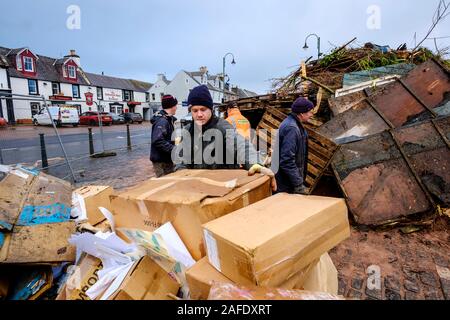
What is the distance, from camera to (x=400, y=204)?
11.1 feet

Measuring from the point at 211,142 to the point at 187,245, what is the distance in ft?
4.05

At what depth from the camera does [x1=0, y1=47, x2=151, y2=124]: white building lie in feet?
80.1

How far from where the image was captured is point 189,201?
4.63 ft

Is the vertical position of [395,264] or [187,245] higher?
[187,245]

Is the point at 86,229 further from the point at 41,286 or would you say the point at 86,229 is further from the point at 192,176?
the point at 192,176

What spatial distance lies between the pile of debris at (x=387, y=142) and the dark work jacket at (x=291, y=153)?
105 centimetres

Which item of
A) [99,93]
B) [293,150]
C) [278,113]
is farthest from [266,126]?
[99,93]

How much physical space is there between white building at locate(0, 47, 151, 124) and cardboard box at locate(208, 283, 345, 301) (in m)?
19.3

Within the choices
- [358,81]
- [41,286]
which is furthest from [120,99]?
[41,286]

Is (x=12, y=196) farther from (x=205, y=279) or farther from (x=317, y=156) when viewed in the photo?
(x=317, y=156)

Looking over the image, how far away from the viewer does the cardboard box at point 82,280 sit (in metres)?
1.43

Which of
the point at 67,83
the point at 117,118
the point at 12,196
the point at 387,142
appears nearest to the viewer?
the point at 12,196

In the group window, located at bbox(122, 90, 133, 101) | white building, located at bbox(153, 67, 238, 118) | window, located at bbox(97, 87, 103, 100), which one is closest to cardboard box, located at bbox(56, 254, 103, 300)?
window, located at bbox(97, 87, 103, 100)
